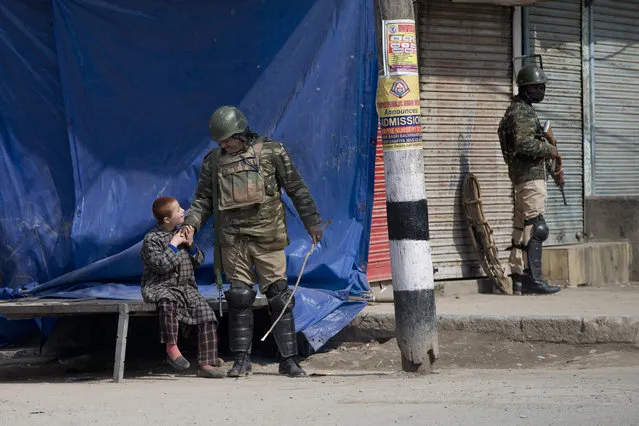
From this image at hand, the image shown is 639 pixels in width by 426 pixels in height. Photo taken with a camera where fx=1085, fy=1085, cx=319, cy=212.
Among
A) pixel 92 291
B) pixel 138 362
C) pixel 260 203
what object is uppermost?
pixel 260 203

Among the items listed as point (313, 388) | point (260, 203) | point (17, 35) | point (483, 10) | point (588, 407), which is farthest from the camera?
point (483, 10)

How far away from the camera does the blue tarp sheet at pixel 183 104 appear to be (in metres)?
A: 7.86

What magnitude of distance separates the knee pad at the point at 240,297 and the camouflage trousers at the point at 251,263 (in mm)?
65

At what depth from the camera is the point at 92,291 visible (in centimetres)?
775

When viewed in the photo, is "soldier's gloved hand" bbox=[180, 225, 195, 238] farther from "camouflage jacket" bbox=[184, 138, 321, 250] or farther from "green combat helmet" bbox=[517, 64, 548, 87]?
"green combat helmet" bbox=[517, 64, 548, 87]

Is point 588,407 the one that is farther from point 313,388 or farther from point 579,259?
point 579,259

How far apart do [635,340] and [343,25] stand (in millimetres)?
3040

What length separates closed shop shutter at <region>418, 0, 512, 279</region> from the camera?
9648mm

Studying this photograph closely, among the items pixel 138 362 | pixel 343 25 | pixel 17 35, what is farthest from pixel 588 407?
pixel 17 35

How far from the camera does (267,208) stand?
7.09 metres

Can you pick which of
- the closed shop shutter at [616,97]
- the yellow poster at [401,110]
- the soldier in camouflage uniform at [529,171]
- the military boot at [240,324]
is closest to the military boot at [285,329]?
the military boot at [240,324]

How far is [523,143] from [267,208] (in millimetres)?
3107

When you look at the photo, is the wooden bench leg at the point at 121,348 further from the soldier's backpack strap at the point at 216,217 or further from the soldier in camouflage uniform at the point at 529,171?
the soldier in camouflage uniform at the point at 529,171

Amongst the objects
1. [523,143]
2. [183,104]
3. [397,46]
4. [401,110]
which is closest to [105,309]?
[183,104]
